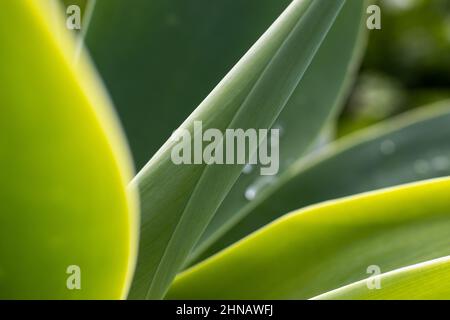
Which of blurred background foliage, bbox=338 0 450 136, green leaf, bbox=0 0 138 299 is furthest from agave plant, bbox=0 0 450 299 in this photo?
blurred background foliage, bbox=338 0 450 136

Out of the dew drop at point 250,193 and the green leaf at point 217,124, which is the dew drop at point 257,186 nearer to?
the dew drop at point 250,193

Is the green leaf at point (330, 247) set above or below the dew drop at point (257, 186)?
below

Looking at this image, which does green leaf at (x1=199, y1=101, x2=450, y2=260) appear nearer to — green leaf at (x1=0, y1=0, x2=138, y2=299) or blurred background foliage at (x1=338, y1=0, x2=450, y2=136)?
green leaf at (x1=0, y1=0, x2=138, y2=299)

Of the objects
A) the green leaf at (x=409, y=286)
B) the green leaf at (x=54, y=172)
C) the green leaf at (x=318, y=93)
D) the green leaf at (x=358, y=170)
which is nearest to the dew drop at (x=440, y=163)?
the green leaf at (x=358, y=170)

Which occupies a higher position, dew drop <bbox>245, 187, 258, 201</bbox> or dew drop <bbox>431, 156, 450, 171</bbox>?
dew drop <bbox>431, 156, 450, 171</bbox>

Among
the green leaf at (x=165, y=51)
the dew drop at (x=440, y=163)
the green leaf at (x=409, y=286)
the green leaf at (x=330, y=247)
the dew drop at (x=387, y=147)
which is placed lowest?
the green leaf at (x=409, y=286)
